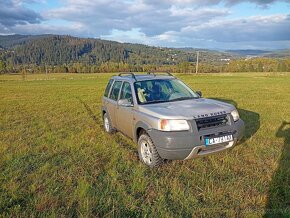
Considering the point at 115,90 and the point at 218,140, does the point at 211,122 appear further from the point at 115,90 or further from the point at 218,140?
the point at 115,90

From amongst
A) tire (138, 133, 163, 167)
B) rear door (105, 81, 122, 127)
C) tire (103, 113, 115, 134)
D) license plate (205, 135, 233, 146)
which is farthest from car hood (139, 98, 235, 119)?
tire (103, 113, 115, 134)

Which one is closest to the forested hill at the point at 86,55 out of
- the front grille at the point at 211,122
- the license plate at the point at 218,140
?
the front grille at the point at 211,122

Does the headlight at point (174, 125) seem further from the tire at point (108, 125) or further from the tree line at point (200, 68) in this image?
the tree line at point (200, 68)

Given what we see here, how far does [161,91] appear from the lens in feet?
19.3

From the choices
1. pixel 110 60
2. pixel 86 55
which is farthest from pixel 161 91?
pixel 86 55

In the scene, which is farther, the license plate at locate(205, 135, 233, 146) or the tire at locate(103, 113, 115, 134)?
the tire at locate(103, 113, 115, 134)

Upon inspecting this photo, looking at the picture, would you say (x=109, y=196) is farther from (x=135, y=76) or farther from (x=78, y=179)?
(x=135, y=76)

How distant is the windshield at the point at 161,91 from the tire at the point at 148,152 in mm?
840

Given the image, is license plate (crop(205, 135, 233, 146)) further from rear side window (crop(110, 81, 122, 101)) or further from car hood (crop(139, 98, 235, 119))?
rear side window (crop(110, 81, 122, 101))

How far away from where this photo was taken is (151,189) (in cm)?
418

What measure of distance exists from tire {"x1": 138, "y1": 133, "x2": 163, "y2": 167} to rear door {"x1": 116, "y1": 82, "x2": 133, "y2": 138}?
2.03 feet

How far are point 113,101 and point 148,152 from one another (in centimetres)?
231

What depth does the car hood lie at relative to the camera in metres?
4.57

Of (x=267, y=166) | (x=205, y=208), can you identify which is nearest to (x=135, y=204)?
(x=205, y=208)
